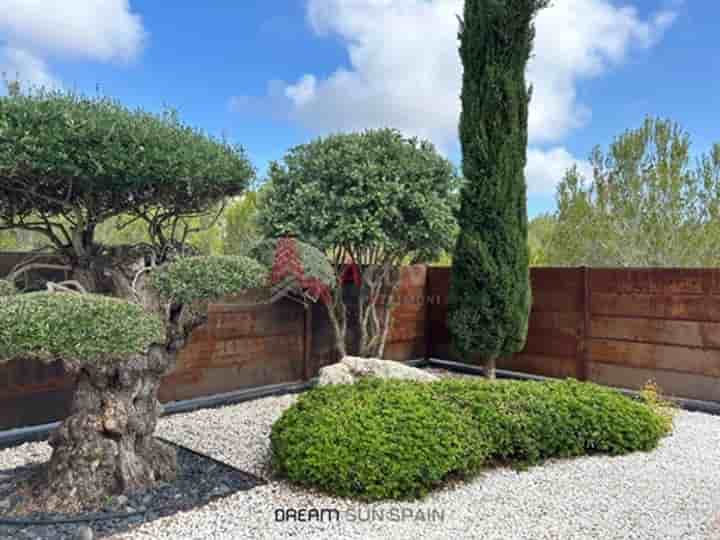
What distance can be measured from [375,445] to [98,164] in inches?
83.4

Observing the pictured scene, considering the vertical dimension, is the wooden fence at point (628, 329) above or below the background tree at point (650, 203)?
below

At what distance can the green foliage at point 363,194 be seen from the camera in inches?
199

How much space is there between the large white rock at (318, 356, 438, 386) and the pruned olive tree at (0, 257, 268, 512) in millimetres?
1534

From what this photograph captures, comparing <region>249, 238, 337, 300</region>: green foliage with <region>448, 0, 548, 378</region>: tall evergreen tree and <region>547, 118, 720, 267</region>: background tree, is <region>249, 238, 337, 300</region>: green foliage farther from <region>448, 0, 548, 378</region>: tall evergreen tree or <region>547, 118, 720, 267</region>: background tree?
<region>547, 118, 720, 267</region>: background tree

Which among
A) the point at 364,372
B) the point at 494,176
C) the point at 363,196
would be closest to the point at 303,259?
the point at 363,196

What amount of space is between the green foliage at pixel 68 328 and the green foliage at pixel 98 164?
0.71 metres

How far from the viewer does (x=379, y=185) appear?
504 cm

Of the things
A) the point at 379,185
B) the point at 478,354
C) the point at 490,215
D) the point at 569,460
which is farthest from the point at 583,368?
the point at 379,185

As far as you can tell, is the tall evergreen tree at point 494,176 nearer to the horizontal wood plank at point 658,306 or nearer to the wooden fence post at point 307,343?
the horizontal wood plank at point 658,306

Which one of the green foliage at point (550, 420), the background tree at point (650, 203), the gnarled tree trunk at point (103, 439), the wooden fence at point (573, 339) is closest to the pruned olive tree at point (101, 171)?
the gnarled tree trunk at point (103, 439)

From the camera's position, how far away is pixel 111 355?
249cm

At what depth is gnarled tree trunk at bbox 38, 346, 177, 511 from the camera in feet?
9.31

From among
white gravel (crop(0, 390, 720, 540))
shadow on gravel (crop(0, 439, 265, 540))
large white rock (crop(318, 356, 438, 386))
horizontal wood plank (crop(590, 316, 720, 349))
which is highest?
horizontal wood plank (crop(590, 316, 720, 349))
